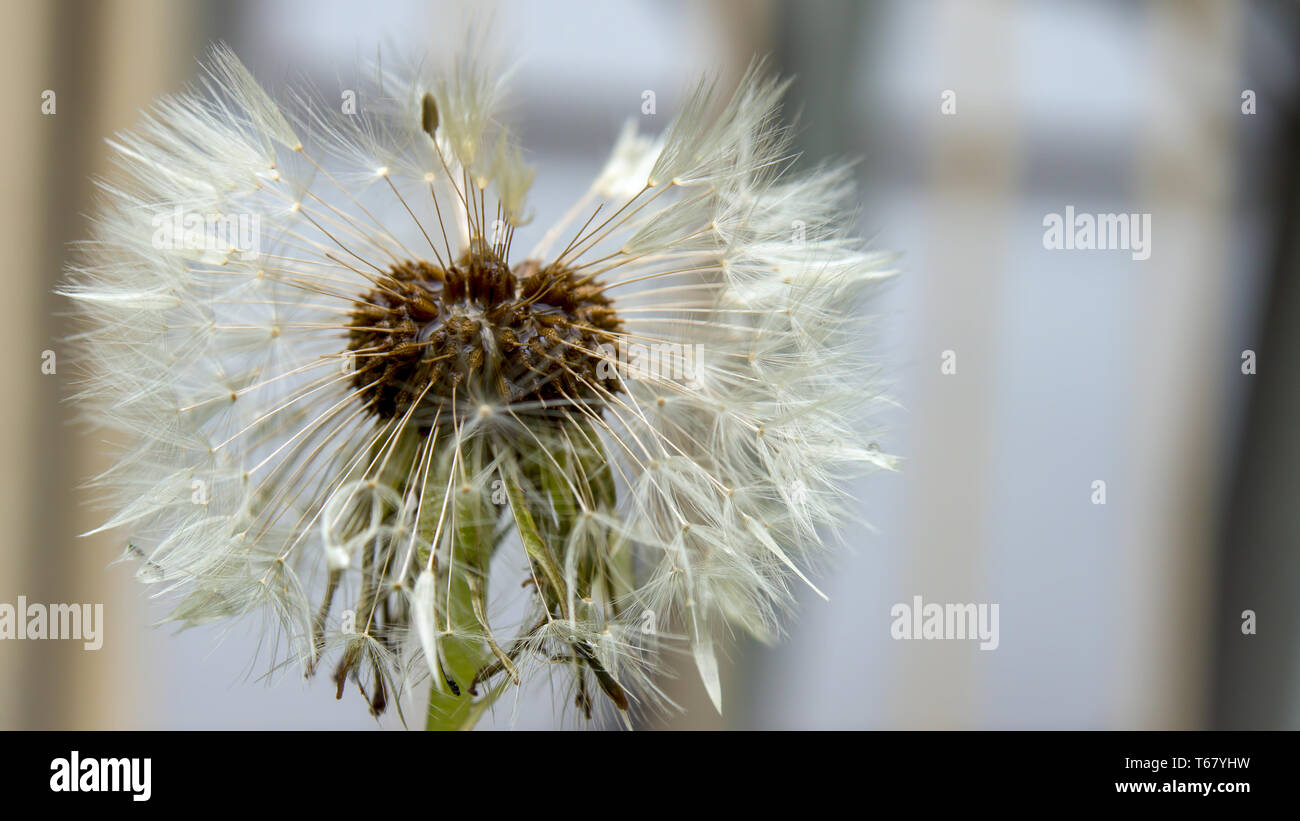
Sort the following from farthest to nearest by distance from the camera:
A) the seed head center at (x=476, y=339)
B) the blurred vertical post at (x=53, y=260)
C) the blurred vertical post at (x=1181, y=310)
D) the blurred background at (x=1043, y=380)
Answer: the blurred vertical post at (x=1181, y=310) < the blurred background at (x=1043, y=380) < the blurred vertical post at (x=53, y=260) < the seed head center at (x=476, y=339)

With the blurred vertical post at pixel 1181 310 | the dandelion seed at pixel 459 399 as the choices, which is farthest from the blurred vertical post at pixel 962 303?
the dandelion seed at pixel 459 399

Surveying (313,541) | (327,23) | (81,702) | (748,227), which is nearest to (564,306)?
(748,227)

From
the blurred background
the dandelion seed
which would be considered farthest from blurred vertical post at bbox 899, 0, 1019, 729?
the dandelion seed

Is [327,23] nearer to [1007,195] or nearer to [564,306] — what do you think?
[564,306]

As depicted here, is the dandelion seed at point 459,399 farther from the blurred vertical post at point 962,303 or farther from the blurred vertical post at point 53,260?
the blurred vertical post at point 962,303

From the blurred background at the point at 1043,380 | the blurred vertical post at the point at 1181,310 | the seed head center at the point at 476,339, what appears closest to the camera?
the seed head center at the point at 476,339

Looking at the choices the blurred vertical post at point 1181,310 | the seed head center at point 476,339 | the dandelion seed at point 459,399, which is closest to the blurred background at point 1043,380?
the blurred vertical post at point 1181,310

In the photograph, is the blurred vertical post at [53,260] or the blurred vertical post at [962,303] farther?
the blurred vertical post at [962,303]
